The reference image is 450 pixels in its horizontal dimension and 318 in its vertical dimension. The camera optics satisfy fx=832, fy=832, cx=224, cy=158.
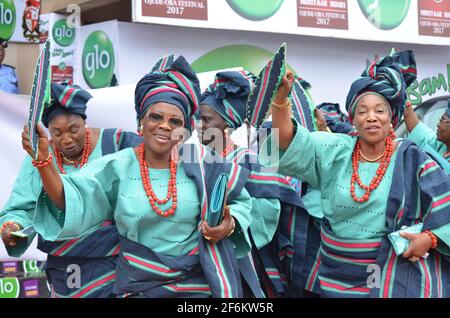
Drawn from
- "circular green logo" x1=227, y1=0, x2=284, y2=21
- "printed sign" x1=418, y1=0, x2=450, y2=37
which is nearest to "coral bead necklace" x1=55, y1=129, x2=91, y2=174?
"circular green logo" x1=227, y1=0, x2=284, y2=21

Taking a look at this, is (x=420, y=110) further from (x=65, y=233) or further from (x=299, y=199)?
(x=65, y=233)

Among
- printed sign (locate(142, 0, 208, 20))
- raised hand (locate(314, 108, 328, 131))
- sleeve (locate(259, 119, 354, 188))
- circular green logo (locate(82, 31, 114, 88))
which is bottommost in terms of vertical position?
sleeve (locate(259, 119, 354, 188))

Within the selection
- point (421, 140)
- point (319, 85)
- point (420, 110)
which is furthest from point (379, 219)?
point (420, 110)

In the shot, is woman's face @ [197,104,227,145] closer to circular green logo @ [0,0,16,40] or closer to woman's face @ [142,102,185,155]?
woman's face @ [142,102,185,155]

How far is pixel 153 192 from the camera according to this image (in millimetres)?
3617

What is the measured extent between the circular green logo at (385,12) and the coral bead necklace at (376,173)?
356 centimetres

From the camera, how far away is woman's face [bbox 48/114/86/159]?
4316mm

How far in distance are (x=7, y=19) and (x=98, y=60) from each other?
168 cm

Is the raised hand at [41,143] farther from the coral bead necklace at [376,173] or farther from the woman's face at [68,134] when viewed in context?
the coral bead necklace at [376,173]

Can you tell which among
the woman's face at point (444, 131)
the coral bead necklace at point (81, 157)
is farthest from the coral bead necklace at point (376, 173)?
the woman's face at point (444, 131)

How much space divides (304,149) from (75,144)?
1217 millimetres

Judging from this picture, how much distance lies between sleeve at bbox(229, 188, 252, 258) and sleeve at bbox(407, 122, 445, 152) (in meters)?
2.18

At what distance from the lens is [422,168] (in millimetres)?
3982

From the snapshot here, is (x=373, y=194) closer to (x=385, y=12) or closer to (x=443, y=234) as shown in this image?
(x=443, y=234)
